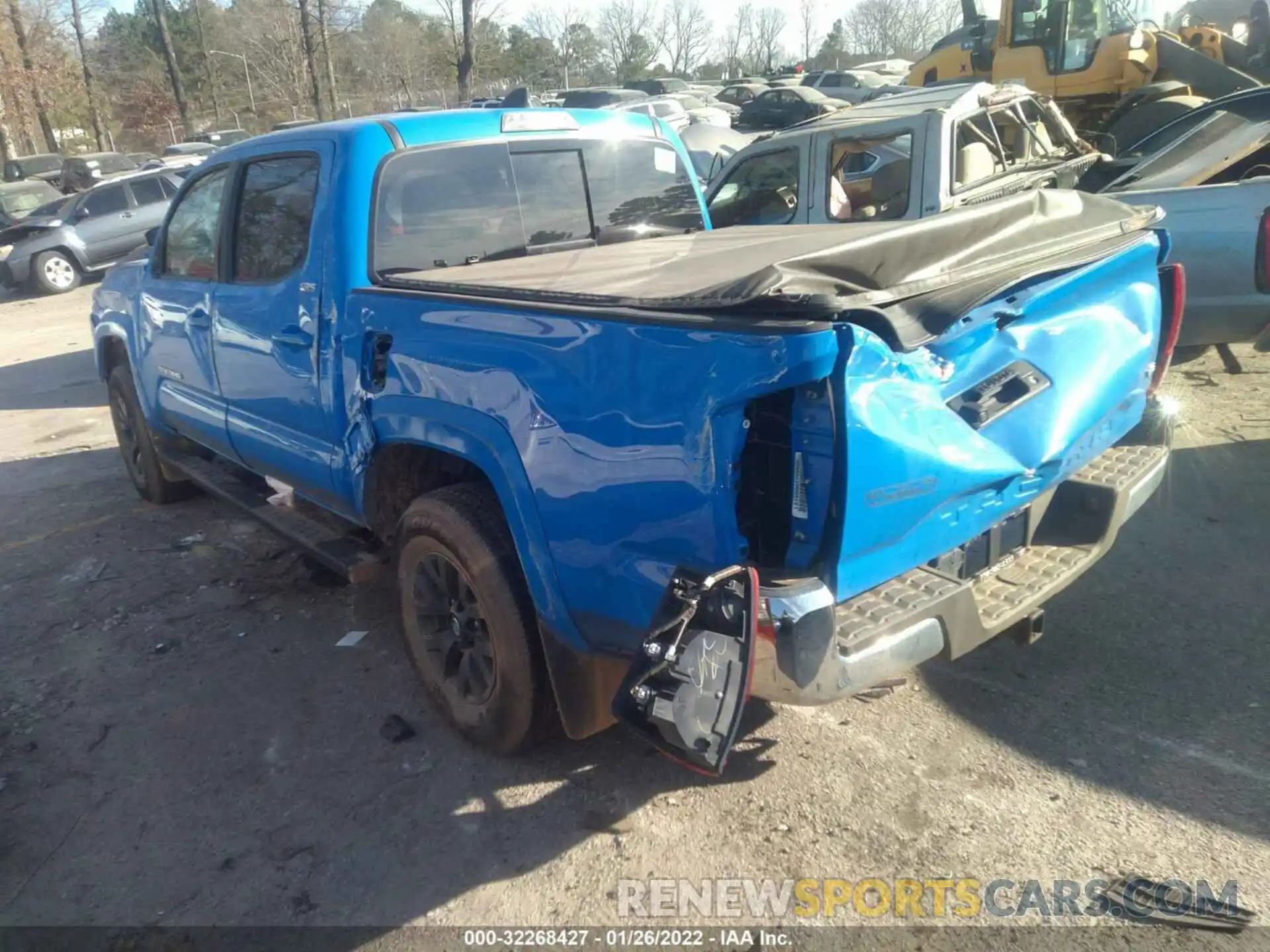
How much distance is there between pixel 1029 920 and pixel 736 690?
1097 millimetres

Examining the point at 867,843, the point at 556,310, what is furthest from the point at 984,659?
the point at 556,310

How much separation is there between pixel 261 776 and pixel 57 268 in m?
16.2

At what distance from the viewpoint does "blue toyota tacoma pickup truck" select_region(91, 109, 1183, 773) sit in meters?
2.17

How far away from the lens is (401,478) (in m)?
3.51

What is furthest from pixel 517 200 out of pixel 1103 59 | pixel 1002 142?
pixel 1103 59

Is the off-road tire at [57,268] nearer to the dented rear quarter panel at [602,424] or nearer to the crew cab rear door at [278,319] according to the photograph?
the crew cab rear door at [278,319]

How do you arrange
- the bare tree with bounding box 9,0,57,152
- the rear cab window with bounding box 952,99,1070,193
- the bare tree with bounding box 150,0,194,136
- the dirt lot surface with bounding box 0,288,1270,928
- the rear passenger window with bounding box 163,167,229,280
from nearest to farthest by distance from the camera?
the dirt lot surface with bounding box 0,288,1270,928, the rear passenger window with bounding box 163,167,229,280, the rear cab window with bounding box 952,99,1070,193, the bare tree with bounding box 9,0,57,152, the bare tree with bounding box 150,0,194,136

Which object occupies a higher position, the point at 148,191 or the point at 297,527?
the point at 148,191

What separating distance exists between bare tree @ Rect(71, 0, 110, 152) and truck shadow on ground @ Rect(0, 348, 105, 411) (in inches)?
1389

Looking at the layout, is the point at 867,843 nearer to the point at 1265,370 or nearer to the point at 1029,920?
the point at 1029,920

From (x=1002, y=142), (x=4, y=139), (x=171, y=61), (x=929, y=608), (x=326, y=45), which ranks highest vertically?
(x=171, y=61)

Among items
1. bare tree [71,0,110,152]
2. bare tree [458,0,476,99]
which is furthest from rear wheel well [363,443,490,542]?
bare tree [71,0,110,152]

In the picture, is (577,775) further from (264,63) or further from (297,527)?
(264,63)

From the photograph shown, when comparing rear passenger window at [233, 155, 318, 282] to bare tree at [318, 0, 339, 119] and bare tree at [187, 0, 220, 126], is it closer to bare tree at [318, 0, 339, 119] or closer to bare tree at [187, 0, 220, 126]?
Result: bare tree at [318, 0, 339, 119]
